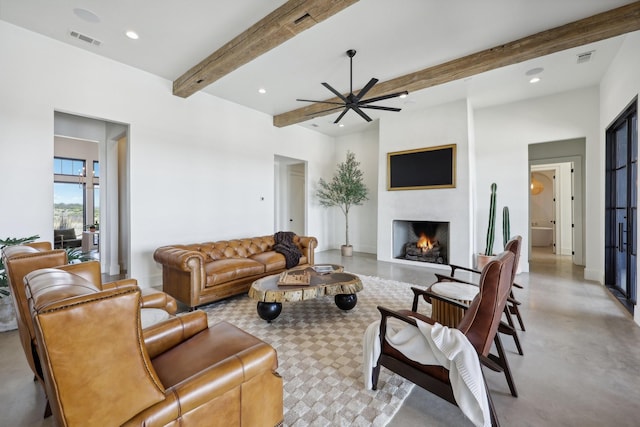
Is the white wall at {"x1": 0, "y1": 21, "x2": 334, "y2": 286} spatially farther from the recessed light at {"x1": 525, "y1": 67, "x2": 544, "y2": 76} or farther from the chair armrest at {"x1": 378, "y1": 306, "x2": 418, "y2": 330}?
the recessed light at {"x1": 525, "y1": 67, "x2": 544, "y2": 76}

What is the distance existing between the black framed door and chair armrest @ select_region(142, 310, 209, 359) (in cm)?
472

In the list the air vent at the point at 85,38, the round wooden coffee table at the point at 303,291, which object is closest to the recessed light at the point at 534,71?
the round wooden coffee table at the point at 303,291

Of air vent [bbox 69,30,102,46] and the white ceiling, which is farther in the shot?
air vent [bbox 69,30,102,46]

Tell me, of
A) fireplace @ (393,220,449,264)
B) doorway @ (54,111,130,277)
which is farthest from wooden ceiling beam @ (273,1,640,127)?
doorway @ (54,111,130,277)

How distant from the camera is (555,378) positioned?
6.70ft

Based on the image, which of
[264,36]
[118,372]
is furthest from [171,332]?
[264,36]

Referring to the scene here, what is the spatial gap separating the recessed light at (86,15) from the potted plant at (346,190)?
5.30m

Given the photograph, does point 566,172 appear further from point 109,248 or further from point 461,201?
point 109,248

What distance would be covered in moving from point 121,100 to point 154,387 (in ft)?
14.6

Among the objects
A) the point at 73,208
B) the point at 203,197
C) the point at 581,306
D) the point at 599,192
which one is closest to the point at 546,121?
the point at 599,192

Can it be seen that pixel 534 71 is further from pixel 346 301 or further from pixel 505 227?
pixel 346 301

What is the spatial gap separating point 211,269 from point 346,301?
1722mm

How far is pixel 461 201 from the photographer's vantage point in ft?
17.7

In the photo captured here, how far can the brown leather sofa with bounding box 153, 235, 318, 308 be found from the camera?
3.24 m
